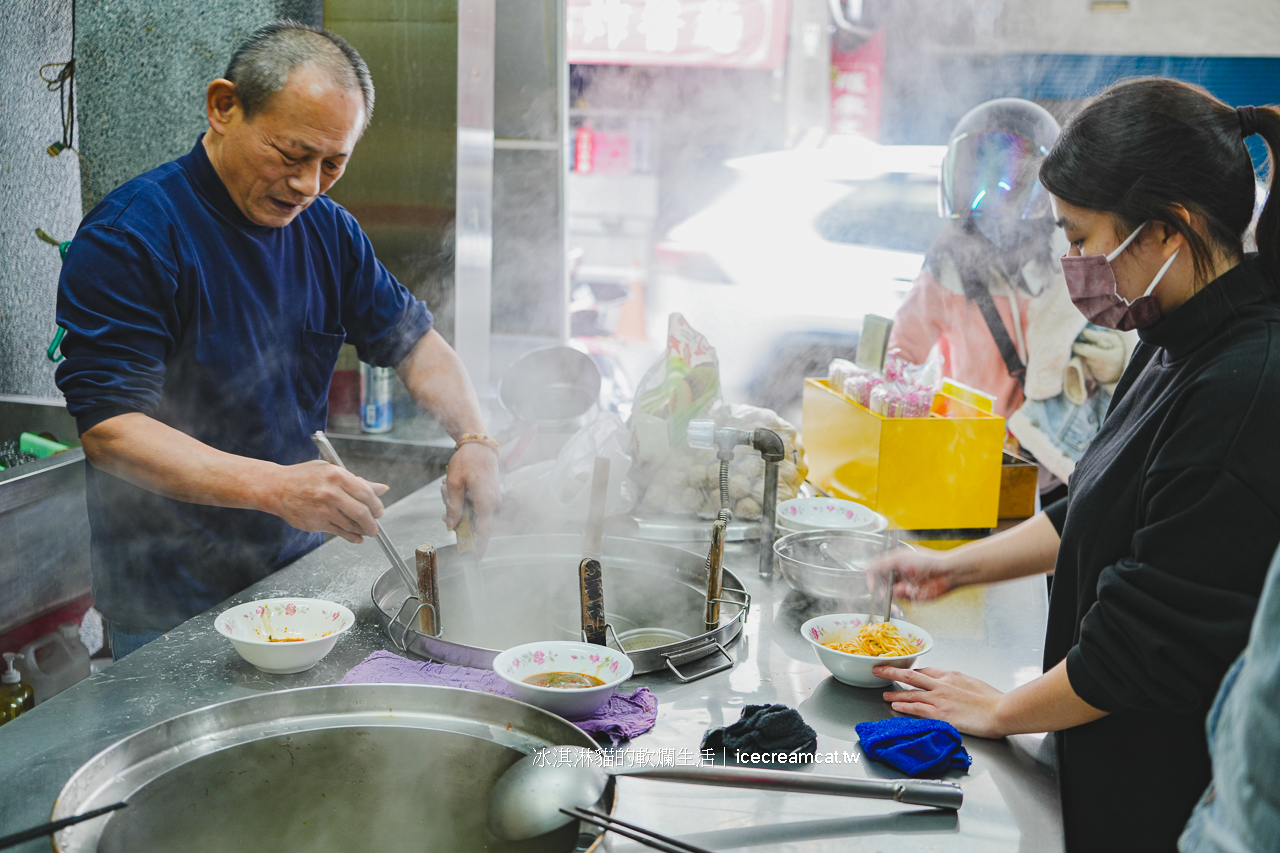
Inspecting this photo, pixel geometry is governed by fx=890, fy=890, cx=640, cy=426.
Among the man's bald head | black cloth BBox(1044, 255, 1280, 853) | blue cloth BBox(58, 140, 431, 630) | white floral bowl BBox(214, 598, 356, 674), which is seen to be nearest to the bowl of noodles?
black cloth BBox(1044, 255, 1280, 853)

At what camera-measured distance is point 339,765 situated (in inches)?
50.9

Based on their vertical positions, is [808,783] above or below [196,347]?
below

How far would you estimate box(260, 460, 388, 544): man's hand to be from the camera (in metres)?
1.60

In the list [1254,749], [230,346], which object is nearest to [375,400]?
[230,346]

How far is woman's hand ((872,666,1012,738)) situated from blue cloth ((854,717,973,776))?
0.06 m

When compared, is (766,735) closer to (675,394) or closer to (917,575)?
(917,575)

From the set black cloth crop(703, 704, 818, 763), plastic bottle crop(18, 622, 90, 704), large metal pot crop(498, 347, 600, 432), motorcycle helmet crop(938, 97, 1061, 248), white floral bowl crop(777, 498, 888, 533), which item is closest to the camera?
black cloth crop(703, 704, 818, 763)

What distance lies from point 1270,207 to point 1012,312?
85.7 inches

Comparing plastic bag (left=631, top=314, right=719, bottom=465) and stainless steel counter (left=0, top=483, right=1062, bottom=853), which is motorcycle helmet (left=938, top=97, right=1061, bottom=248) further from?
stainless steel counter (left=0, top=483, right=1062, bottom=853)

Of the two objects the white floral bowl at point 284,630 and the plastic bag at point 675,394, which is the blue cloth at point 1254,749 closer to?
the white floral bowl at point 284,630

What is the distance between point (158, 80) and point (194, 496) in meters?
1.94

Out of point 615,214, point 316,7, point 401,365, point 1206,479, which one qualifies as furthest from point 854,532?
point 615,214

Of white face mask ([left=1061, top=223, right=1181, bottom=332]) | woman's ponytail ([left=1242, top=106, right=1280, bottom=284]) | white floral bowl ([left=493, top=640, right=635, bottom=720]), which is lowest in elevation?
white floral bowl ([left=493, top=640, right=635, bottom=720])

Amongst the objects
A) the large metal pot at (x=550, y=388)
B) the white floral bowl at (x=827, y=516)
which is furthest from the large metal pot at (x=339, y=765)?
the large metal pot at (x=550, y=388)
